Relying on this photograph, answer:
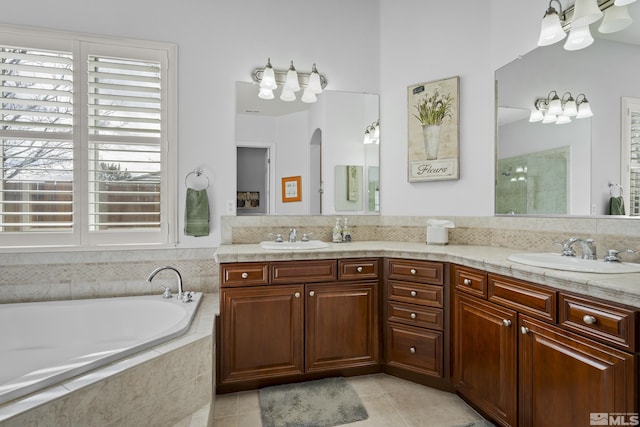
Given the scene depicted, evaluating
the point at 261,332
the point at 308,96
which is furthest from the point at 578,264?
the point at 308,96

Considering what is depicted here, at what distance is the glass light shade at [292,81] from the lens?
2729mm

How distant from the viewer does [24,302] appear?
2.30 m

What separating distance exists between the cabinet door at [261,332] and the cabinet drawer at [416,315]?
2.11ft

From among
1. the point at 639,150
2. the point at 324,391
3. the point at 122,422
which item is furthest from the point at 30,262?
the point at 639,150

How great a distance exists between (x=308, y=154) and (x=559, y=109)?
5.73 feet

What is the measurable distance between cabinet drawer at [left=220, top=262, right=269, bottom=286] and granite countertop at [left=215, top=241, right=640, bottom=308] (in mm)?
38

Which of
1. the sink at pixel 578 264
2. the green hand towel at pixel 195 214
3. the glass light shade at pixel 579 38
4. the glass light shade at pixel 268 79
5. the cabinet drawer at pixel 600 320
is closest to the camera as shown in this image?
the cabinet drawer at pixel 600 320

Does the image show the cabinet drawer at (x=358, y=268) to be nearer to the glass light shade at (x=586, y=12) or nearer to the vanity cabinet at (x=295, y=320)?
the vanity cabinet at (x=295, y=320)

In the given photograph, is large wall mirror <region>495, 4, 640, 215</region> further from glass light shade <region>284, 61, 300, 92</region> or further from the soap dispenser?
glass light shade <region>284, 61, 300, 92</region>

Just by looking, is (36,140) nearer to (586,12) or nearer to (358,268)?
(358,268)

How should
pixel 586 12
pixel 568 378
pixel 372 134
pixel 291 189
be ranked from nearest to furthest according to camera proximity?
pixel 568 378 < pixel 586 12 < pixel 291 189 < pixel 372 134

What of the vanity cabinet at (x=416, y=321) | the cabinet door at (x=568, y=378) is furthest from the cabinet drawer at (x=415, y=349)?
the cabinet door at (x=568, y=378)

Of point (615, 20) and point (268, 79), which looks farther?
point (268, 79)

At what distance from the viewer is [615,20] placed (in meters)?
1.72
